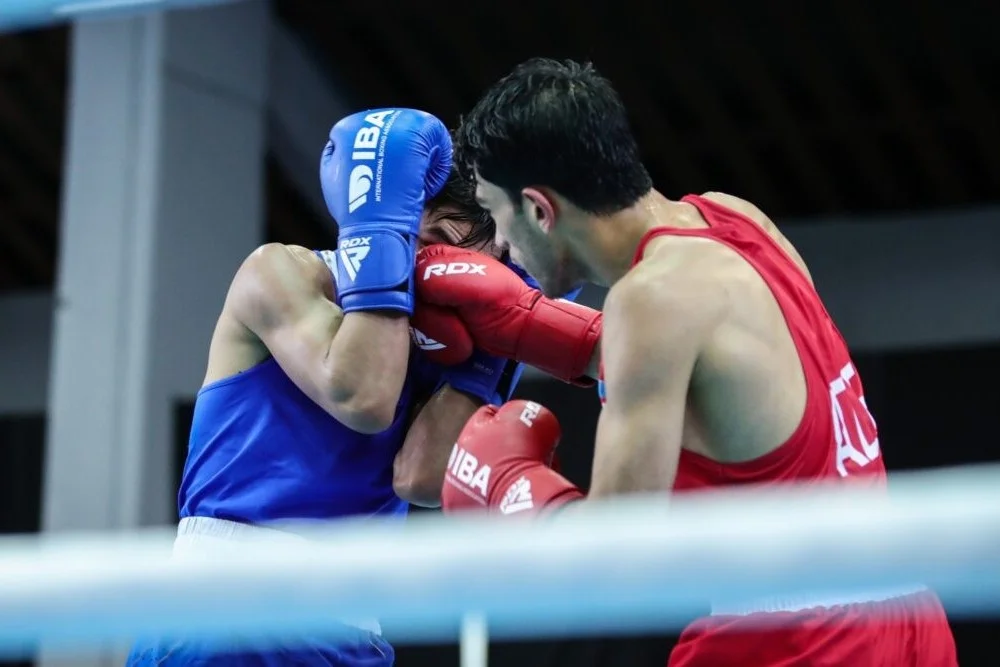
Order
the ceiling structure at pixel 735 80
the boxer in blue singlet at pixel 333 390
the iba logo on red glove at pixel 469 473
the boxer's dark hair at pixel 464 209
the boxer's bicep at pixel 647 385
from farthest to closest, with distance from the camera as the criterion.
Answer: the ceiling structure at pixel 735 80
the boxer's dark hair at pixel 464 209
the boxer in blue singlet at pixel 333 390
the iba logo on red glove at pixel 469 473
the boxer's bicep at pixel 647 385

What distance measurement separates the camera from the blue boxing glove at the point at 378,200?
2051mm

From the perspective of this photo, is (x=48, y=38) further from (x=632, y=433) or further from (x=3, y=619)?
(x=3, y=619)

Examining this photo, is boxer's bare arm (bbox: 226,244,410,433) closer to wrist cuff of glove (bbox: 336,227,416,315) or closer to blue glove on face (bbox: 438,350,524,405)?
wrist cuff of glove (bbox: 336,227,416,315)

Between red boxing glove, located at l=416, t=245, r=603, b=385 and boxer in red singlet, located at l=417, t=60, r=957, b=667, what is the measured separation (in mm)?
186

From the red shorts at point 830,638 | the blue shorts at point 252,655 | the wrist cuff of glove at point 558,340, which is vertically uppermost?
the wrist cuff of glove at point 558,340

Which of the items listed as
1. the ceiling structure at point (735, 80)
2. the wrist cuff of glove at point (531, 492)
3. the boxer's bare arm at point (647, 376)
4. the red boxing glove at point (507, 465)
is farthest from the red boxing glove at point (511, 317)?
the ceiling structure at point (735, 80)

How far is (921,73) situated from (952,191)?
81cm

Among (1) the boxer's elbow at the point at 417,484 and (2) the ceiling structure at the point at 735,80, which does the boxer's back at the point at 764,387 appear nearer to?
(1) the boxer's elbow at the point at 417,484

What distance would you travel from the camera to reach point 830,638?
1.69 metres

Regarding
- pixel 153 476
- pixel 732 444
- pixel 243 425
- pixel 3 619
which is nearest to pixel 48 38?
pixel 153 476

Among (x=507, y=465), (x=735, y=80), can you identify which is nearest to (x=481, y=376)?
(x=507, y=465)

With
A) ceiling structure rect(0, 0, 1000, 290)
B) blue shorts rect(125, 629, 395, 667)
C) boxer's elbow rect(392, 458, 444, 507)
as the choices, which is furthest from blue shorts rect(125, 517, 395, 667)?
ceiling structure rect(0, 0, 1000, 290)

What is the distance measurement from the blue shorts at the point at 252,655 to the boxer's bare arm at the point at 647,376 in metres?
0.62

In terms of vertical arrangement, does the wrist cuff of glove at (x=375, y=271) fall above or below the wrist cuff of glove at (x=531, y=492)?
above
